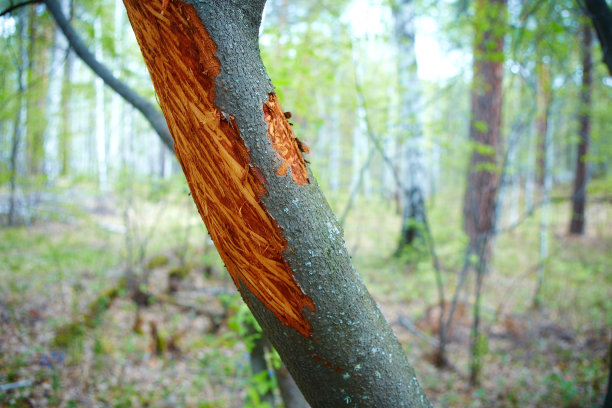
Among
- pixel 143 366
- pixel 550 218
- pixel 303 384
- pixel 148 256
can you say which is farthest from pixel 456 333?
pixel 550 218

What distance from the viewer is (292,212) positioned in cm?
91

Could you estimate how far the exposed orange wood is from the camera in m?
0.93

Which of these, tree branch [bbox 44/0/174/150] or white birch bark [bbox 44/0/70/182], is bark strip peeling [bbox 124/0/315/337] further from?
white birch bark [bbox 44/0/70/182]

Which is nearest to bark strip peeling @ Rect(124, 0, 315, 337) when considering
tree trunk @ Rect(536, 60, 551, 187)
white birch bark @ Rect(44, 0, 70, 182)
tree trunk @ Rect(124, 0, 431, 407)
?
tree trunk @ Rect(124, 0, 431, 407)

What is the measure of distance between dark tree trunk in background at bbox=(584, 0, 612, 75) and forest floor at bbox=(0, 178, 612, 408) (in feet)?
8.86

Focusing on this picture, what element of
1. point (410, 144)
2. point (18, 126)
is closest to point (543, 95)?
point (410, 144)

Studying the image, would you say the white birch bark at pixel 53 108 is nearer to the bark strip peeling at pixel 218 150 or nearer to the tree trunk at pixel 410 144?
the tree trunk at pixel 410 144

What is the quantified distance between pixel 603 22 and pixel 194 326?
211 inches

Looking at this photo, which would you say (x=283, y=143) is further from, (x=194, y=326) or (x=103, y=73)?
(x=194, y=326)

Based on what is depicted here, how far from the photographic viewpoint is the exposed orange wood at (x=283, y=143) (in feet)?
3.06

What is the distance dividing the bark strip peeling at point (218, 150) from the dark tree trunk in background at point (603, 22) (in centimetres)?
221

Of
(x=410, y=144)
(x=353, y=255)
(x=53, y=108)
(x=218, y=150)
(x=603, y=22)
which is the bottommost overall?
(x=353, y=255)

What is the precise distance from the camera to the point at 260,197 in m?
0.89

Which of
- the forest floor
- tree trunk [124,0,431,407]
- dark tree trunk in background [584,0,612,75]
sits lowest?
the forest floor
